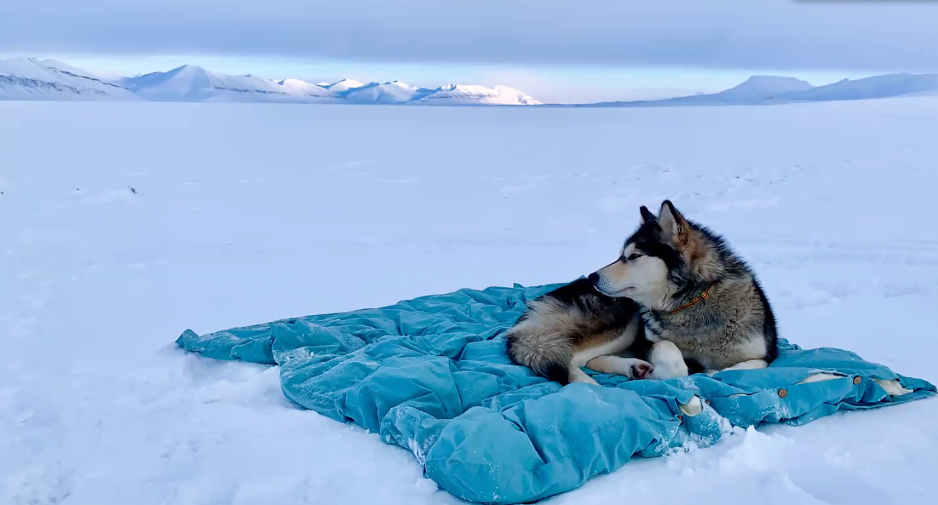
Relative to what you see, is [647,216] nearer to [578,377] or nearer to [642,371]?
[642,371]

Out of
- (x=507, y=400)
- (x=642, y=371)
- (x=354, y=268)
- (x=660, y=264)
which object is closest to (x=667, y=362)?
(x=642, y=371)

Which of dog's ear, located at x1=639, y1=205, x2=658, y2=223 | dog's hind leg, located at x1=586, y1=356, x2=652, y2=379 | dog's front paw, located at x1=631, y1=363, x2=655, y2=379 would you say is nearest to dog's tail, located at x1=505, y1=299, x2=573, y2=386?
dog's hind leg, located at x1=586, y1=356, x2=652, y2=379

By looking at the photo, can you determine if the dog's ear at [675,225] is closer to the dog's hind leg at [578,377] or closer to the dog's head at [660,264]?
the dog's head at [660,264]

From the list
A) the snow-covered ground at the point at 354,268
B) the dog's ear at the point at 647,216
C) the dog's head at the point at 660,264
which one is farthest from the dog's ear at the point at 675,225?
the snow-covered ground at the point at 354,268

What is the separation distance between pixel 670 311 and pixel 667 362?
17.4 inches

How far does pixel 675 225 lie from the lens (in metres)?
4.10

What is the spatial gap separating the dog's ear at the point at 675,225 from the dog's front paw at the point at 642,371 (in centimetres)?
76

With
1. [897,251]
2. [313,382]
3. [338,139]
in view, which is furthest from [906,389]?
[338,139]

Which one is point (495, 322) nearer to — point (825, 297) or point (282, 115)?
point (825, 297)

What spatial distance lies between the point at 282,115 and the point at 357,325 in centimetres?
2966

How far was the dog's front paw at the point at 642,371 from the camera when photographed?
4031 millimetres

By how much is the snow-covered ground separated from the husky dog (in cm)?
73

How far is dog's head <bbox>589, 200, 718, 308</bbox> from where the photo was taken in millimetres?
4141

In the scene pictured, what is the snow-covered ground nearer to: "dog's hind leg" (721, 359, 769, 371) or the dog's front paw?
"dog's hind leg" (721, 359, 769, 371)
